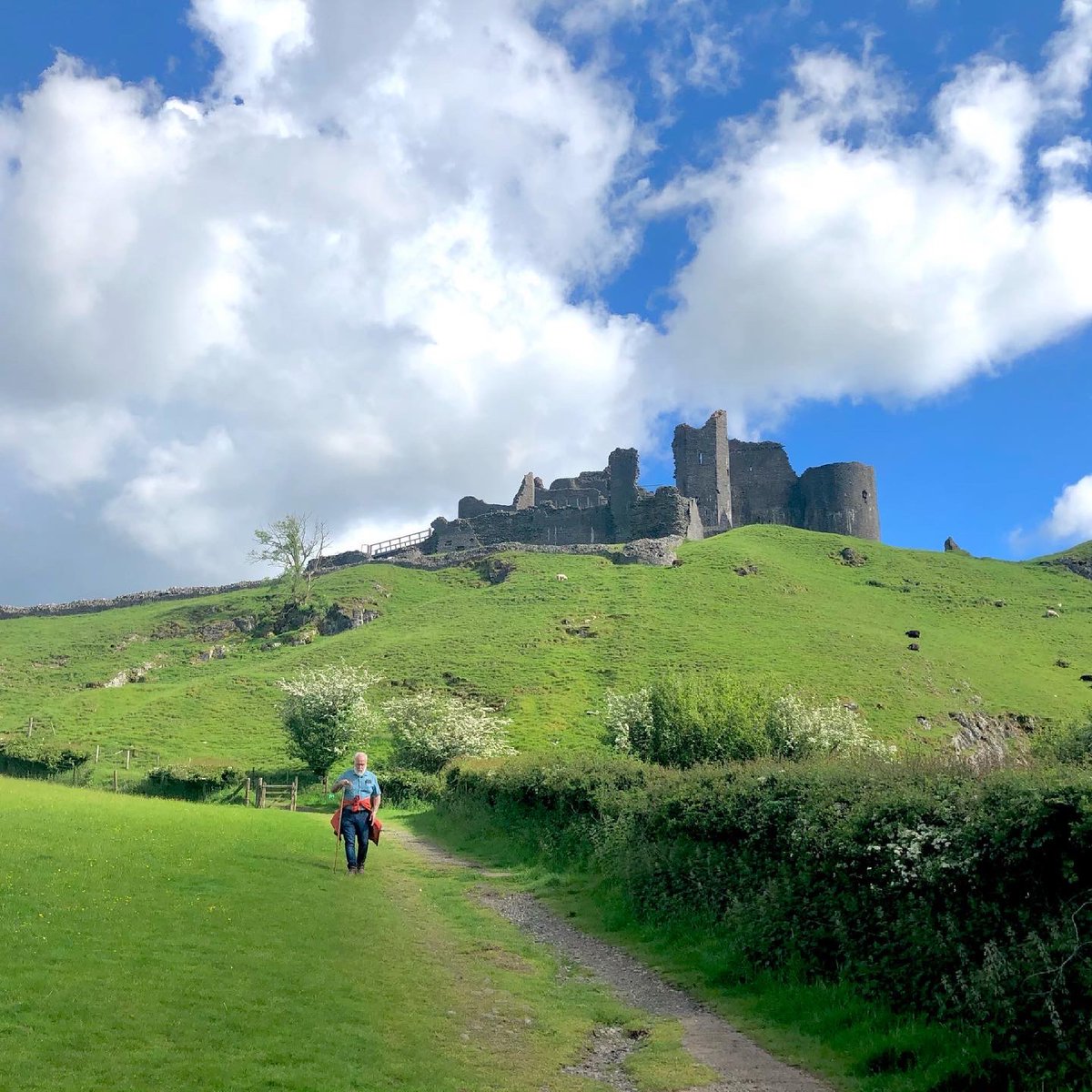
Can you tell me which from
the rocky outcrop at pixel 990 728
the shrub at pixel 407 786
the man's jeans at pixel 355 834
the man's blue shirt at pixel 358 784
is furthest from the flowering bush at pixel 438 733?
the man's blue shirt at pixel 358 784

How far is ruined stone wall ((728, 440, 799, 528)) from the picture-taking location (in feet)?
367

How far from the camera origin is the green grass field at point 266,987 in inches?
312

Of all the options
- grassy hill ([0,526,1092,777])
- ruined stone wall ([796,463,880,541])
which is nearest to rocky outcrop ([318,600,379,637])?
grassy hill ([0,526,1092,777])

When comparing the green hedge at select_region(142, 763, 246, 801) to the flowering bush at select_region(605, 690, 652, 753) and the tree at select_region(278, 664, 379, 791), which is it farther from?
the flowering bush at select_region(605, 690, 652, 753)

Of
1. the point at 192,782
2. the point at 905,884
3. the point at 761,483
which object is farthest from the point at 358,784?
the point at 761,483

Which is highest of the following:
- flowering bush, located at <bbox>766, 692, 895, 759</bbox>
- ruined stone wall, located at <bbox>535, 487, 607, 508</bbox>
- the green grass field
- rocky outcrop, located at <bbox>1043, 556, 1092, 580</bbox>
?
ruined stone wall, located at <bbox>535, 487, 607, 508</bbox>

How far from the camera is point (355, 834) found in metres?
18.8

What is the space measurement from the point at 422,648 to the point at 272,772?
74.1 ft

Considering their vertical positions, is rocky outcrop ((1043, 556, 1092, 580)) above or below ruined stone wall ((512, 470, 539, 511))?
below

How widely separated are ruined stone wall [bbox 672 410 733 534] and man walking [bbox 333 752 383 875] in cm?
8990

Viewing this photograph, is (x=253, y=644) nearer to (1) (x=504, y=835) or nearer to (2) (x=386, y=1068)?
(1) (x=504, y=835)

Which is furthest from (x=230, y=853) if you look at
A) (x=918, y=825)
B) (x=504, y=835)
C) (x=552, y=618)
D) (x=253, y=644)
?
(x=253, y=644)

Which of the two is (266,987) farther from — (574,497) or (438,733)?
(574,497)

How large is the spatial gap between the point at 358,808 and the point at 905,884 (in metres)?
11.7
